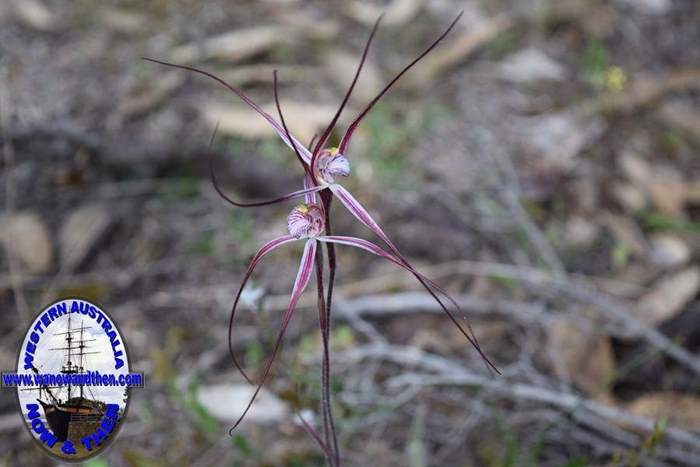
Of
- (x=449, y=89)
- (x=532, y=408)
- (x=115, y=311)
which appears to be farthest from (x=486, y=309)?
(x=449, y=89)

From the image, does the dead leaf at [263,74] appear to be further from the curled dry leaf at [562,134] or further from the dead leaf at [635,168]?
the dead leaf at [635,168]

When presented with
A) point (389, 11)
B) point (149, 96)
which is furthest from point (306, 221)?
point (389, 11)

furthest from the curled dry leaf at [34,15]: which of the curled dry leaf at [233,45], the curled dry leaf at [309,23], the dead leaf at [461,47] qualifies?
the dead leaf at [461,47]

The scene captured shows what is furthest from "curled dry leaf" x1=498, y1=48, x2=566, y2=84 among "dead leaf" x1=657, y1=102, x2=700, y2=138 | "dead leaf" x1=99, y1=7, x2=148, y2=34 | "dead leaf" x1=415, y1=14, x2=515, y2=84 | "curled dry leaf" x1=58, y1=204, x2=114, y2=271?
"curled dry leaf" x1=58, y1=204, x2=114, y2=271

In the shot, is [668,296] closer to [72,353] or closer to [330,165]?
[330,165]

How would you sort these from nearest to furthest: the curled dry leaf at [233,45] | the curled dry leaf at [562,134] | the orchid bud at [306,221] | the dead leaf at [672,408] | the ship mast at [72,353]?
the orchid bud at [306,221], the ship mast at [72,353], the dead leaf at [672,408], the curled dry leaf at [562,134], the curled dry leaf at [233,45]

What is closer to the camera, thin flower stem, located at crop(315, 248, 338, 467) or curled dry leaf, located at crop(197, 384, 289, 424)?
thin flower stem, located at crop(315, 248, 338, 467)

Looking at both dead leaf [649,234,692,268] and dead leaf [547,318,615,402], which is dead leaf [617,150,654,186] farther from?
dead leaf [547,318,615,402]

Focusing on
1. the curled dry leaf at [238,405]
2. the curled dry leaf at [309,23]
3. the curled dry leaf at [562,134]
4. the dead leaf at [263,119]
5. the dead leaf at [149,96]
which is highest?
the curled dry leaf at [309,23]
